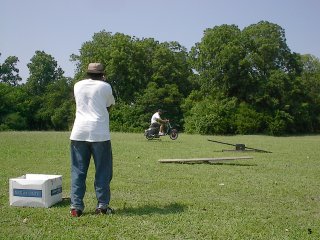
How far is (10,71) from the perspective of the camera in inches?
2451

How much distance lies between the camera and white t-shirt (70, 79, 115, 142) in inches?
215

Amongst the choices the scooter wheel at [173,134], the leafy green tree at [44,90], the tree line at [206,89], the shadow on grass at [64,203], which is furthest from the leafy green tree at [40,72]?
the shadow on grass at [64,203]

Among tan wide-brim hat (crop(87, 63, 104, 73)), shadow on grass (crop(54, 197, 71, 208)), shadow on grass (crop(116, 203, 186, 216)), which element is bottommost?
shadow on grass (crop(116, 203, 186, 216))

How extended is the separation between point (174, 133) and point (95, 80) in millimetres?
17018

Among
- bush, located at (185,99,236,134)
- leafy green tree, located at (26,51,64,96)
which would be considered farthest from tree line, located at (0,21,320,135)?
leafy green tree, located at (26,51,64,96)

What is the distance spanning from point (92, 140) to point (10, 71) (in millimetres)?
61046

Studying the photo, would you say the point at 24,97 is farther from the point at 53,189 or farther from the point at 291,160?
the point at 53,189

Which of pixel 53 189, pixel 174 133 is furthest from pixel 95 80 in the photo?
pixel 174 133

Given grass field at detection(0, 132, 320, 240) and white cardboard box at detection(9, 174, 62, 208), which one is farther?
white cardboard box at detection(9, 174, 62, 208)

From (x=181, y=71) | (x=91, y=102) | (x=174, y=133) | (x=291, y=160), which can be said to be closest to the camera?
(x=91, y=102)

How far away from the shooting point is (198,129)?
37.1 metres

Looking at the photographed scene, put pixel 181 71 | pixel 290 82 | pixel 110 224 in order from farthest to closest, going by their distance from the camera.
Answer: pixel 181 71, pixel 290 82, pixel 110 224

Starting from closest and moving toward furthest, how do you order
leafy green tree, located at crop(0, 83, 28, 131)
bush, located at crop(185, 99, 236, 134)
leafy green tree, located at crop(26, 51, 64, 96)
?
bush, located at crop(185, 99, 236, 134)
leafy green tree, located at crop(0, 83, 28, 131)
leafy green tree, located at crop(26, 51, 64, 96)

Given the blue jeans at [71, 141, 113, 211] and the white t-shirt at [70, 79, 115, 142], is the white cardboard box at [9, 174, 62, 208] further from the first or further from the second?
the white t-shirt at [70, 79, 115, 142]
